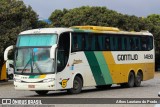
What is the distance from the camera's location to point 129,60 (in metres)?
29.7

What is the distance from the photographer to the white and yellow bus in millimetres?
22828

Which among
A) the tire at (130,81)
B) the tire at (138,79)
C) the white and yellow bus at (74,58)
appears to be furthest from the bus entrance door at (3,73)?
the tire at (138,79)

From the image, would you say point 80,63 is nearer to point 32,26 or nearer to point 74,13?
point 32,26

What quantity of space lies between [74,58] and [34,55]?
221 cm

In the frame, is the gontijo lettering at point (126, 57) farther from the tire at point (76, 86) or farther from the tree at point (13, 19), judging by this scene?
the tree at point (13, 19)

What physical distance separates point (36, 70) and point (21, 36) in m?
2.17

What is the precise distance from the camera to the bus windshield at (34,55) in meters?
22.8

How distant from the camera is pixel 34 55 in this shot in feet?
75.8

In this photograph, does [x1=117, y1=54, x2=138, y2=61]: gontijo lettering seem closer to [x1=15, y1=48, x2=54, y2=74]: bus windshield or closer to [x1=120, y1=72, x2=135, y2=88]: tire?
[x1=120, y1=72, x2=135, y2=88]: tire

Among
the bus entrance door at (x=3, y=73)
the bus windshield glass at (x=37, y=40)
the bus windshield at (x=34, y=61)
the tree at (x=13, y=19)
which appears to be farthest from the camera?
the bus entrance door at (x=3, y=73)

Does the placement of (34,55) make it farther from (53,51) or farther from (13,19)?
(13,19)

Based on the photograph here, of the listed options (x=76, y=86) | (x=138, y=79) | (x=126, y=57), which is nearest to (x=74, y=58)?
(x=76, y=86)

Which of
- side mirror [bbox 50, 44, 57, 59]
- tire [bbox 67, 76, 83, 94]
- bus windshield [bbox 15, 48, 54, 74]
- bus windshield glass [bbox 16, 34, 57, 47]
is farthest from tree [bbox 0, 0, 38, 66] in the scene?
side mirror [bbox 50, 44, 57, 59]

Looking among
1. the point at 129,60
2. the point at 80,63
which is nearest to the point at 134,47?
the point at 129,60
